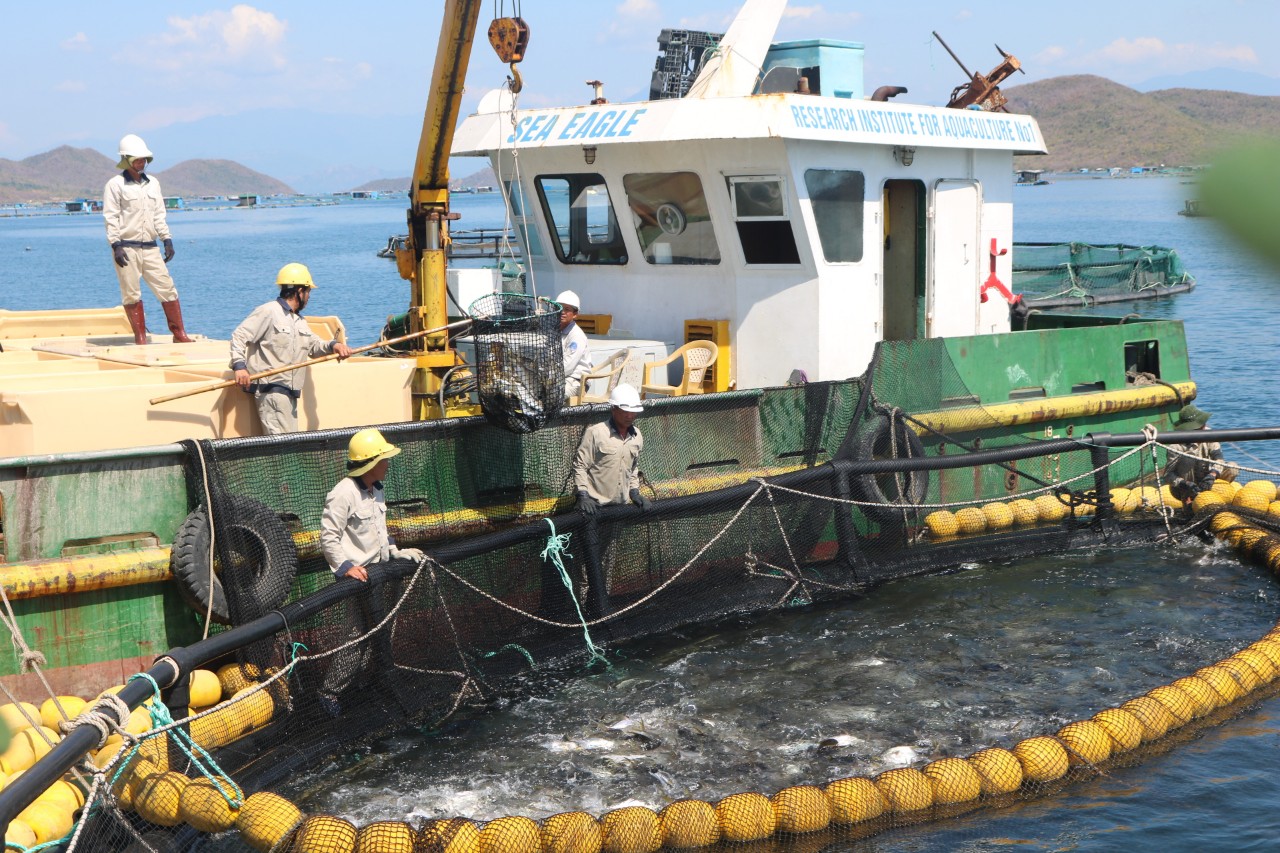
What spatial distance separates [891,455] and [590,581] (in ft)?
9.48

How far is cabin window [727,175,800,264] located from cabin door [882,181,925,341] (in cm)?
159

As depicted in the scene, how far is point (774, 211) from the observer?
10.3 metres

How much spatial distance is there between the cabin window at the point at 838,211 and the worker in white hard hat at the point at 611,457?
301 centimetres

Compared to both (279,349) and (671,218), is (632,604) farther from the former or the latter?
(671,218)

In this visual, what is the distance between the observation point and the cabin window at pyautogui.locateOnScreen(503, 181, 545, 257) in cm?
1194

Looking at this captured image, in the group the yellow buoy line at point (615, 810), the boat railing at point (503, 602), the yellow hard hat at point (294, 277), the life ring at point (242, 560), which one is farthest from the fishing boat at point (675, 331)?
the yellow buoy line at point (615, 810)

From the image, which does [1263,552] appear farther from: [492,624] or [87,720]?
[87,720]

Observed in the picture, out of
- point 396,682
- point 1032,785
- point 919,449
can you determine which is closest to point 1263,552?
point 919,449

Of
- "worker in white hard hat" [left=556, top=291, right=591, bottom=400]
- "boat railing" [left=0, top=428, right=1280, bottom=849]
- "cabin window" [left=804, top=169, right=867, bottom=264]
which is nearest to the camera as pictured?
"boat railing" [left=0, top=428, right=1280, bottom=849]

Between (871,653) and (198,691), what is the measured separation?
173 inches

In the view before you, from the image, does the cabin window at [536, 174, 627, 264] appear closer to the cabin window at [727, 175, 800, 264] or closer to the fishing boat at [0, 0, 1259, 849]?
the fishing boat at [0, 0, 1259, 849]

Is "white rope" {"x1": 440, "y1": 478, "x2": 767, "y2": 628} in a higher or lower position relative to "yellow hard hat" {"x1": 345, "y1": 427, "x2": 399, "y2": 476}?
lower

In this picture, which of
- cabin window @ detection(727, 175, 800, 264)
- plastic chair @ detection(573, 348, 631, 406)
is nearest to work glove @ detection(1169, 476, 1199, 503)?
cabin window @ detection(727, 175, 800, 264)

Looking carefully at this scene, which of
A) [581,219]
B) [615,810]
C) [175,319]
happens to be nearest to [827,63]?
[581,219]
